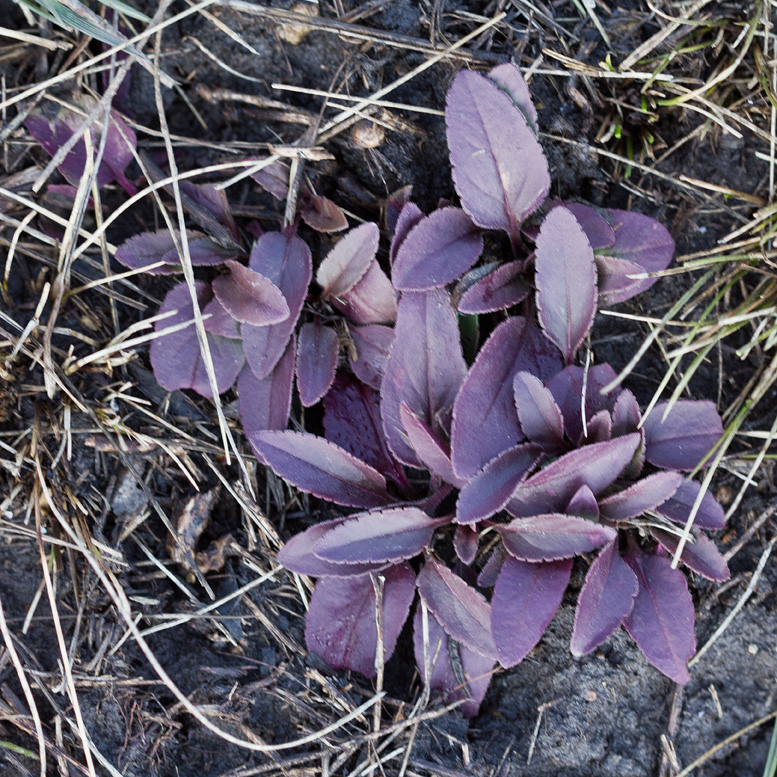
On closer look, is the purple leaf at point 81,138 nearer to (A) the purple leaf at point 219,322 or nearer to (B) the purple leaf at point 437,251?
(A) the purple leaf at point 219,322

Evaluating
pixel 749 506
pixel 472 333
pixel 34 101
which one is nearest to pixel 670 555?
pixel 749 506

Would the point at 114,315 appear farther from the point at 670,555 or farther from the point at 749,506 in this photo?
the point at 749,506

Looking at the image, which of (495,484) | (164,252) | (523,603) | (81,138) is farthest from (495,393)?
(81,138)

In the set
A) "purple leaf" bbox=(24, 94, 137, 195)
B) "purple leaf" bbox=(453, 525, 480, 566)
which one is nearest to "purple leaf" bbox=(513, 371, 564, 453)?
"purple leaf" bbox=(453, 525, 480, 566)

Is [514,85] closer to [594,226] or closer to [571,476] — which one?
[594,226]

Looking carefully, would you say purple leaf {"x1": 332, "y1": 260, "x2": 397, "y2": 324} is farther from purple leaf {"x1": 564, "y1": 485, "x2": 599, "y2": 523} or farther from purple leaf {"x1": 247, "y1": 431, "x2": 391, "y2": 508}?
purple leaf {"x1": 564, "y1": 485, "x2": 599, "y2": 523}
